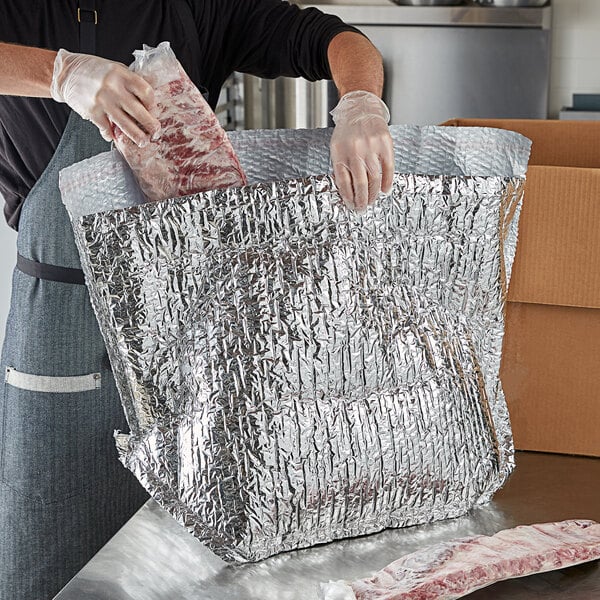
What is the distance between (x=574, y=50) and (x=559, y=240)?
2529 mm

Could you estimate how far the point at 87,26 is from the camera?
1.25 m

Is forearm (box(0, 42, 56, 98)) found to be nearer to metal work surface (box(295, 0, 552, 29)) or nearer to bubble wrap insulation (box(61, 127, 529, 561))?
bubble wrap insulation (box(61, 127, 529, 561))

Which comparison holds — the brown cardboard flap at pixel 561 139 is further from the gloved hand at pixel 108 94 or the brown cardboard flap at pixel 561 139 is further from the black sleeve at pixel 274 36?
the gloved hand at pixel 108 94

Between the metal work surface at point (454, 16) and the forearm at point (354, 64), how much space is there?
165 cm

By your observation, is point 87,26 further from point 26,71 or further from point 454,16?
point 454,16

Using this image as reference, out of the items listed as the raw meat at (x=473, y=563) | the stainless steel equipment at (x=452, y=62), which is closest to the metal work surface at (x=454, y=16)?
the stainless steel equipment at (x=452, y=62)

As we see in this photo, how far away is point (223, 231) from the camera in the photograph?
82 centimetres

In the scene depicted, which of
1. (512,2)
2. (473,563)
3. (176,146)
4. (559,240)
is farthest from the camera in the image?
(512,2)

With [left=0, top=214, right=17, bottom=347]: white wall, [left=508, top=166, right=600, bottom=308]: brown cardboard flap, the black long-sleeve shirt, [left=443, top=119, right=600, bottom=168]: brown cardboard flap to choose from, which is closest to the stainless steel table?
[left=508, top=166, right=600, bottom=308]: brown cardboard flap

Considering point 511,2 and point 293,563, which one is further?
point 511,2

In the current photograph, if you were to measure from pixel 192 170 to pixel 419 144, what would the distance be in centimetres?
30

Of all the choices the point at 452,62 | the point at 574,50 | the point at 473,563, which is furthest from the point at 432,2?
the point at 473,563

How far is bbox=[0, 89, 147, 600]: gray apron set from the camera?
123cm

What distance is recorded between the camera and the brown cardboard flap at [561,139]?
123cm
